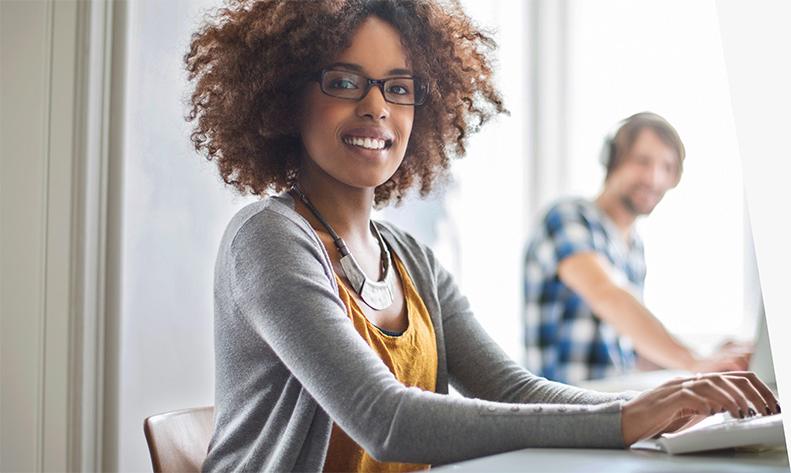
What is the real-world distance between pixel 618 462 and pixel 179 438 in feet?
1.58

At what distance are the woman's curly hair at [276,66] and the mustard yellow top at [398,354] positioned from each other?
8.7 inches

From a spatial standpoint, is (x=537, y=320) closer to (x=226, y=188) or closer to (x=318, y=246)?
(x=226, y=188)

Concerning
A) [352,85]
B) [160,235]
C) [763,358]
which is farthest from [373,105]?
[763,358]

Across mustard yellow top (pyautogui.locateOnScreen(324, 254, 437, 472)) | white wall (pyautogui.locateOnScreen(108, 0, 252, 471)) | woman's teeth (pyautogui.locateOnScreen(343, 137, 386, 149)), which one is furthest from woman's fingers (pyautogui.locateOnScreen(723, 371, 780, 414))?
white wall (pyautogui.locateOnScreen(108, 0, 252, 471))

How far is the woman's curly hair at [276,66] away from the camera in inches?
41.4

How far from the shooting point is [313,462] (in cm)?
87

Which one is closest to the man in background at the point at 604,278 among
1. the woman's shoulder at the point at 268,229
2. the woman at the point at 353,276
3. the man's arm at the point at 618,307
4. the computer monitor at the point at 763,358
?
the man's arm at the point at 618,307

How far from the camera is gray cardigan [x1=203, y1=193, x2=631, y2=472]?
2.37 feet

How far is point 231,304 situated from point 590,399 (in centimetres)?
37

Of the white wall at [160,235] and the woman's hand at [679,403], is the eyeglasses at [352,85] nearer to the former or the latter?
the white wall at [160,235]

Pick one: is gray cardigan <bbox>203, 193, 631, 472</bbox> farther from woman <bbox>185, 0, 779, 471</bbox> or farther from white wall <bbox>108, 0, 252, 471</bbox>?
white wall <bbox>108, 0, 252, 471</bbox>

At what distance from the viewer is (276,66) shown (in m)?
1.06

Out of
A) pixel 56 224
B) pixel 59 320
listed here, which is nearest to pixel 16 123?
pixel 56 224

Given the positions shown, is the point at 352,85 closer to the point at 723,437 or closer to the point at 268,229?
the point at 268,229
